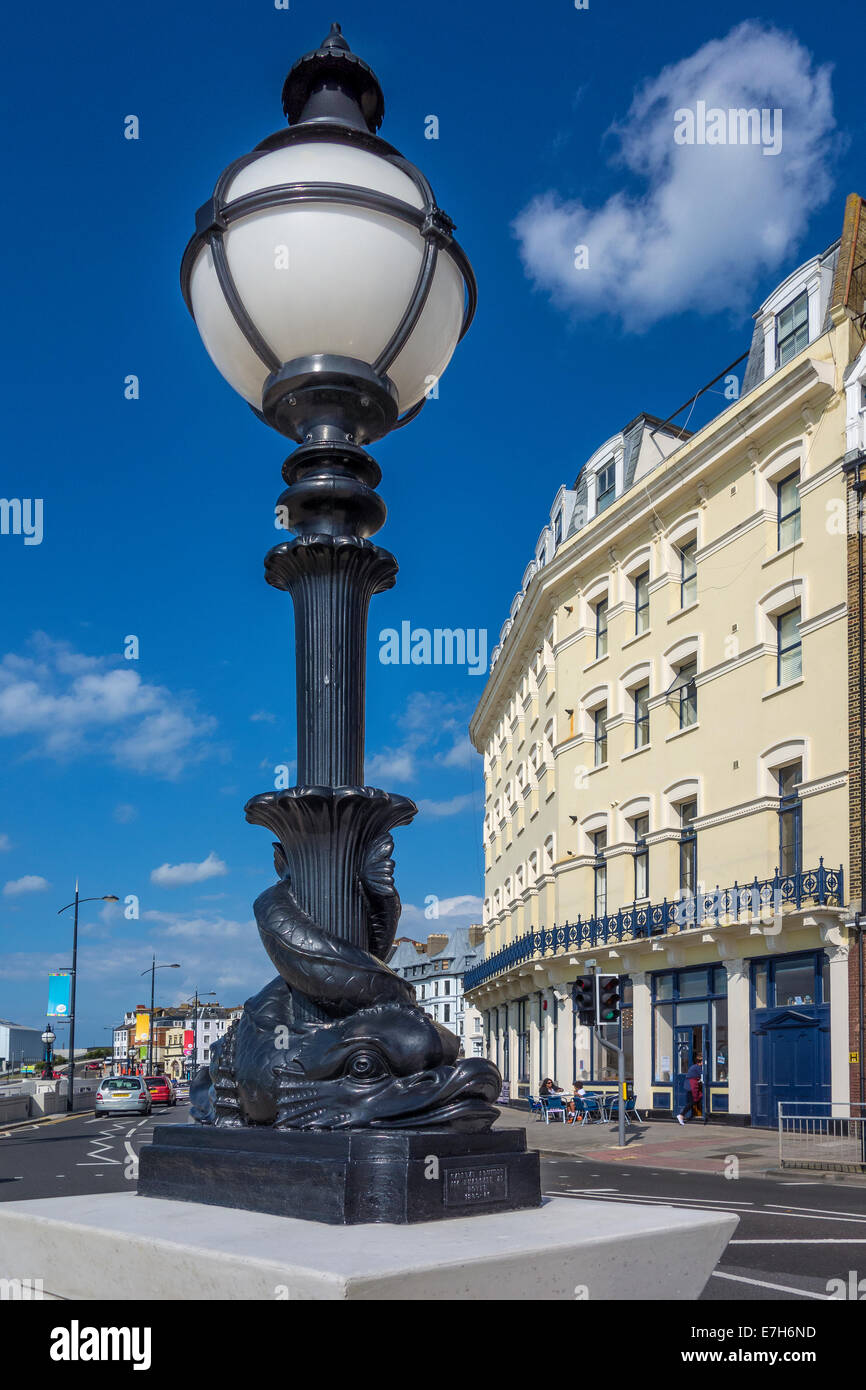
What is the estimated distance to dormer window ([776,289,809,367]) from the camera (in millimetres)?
26609

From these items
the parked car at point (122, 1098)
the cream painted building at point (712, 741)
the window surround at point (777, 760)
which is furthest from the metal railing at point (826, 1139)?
the parked car at point (122, 1098)

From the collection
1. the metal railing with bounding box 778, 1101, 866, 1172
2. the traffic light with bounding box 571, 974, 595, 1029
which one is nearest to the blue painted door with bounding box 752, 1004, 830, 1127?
the metal railing with bounding box 778, 1101, 866, 1172

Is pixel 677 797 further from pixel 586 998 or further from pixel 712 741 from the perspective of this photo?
pixel 586 998

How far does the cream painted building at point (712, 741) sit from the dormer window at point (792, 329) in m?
0.07

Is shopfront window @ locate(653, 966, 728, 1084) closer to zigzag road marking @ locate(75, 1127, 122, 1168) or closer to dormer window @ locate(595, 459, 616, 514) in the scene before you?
zigzag road marking @ locate(75, 1127, 122, 1168)

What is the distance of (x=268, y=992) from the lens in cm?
315

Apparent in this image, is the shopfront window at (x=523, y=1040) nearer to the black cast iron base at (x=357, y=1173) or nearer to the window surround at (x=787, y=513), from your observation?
the window surround at (x=787, y=513)

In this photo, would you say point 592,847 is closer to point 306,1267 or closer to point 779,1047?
point 779,1047

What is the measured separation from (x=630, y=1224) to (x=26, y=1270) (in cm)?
128

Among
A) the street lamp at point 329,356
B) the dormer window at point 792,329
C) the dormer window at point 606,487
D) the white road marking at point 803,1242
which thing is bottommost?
the white road marking at point 803,1242

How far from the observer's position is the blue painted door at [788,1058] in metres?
22.9

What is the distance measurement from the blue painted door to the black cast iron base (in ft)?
71.8

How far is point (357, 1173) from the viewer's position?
2.46 metres
